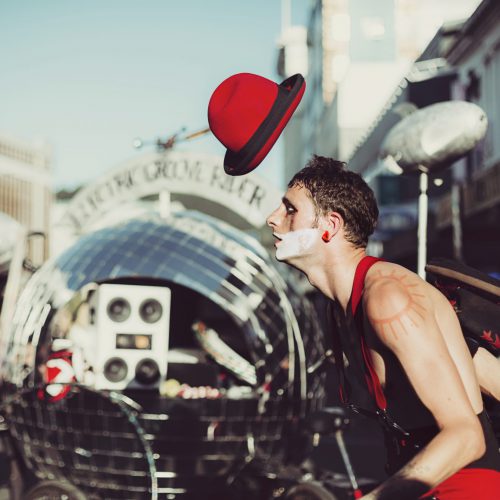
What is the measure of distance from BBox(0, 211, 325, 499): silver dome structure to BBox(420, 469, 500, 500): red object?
308 cm

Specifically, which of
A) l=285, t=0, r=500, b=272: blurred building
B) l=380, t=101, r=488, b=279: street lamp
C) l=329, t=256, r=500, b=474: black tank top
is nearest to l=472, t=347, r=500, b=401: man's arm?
l=329, t=256, r=500, b=474: black tank top

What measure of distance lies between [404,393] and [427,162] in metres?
2.84

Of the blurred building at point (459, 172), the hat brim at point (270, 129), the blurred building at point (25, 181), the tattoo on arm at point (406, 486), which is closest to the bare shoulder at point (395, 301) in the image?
the tattoo on arm at point (406, 486)

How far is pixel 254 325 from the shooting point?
225 inches

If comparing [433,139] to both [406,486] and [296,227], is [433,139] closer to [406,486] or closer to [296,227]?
[296,227]

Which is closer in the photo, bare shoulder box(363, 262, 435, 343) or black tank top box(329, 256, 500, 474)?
bare shoulder box(363, 262, 435, 343)

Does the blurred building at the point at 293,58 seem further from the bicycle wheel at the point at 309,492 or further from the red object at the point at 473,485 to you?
the red object at the point at 473,485

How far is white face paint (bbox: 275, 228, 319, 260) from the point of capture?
2.47m

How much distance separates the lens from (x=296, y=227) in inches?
98.3

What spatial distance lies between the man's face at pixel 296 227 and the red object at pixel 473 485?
68 cm

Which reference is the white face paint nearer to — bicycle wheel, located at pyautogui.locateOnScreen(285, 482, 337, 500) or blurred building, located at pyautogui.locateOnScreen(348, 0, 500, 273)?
bicycle wheel, located at pyautogui.locateOnScreen(285, 482, 337, 500)

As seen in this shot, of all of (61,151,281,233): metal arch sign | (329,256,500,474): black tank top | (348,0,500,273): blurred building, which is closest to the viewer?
(329,256,500,474): black tank top

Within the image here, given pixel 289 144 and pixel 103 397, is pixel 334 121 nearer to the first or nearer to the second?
pixel 289 144

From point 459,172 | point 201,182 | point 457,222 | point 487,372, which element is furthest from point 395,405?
point 459,172
